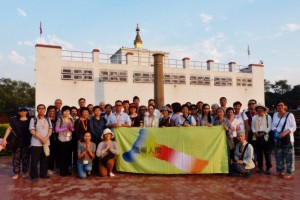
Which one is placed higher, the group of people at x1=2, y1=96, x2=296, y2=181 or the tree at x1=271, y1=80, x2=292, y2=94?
the tree at x1=271, y1=80, x2=292, y2=94

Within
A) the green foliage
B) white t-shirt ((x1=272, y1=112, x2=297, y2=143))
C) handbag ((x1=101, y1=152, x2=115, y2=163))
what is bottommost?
handbag ((x1=101, y1=152, x2=115, y2=163))

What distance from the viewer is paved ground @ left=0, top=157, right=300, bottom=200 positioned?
442cm

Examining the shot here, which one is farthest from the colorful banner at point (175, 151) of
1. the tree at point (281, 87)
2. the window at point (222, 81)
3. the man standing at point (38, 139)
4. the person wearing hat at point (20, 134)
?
the tree at point (281, 87)

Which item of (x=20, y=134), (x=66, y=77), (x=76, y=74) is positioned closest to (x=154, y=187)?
(x=20, y=134)

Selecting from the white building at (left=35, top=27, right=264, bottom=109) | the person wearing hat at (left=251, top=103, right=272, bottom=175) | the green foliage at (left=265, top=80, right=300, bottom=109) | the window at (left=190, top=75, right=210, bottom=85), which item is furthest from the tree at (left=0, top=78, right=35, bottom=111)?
the green foliage at (left=265, top=80, right=300, bottom=109)

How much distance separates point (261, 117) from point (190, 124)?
173 cm

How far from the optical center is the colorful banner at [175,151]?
5695 mm

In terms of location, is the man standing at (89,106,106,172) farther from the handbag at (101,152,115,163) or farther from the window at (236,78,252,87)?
the window at (236,78,252,87)

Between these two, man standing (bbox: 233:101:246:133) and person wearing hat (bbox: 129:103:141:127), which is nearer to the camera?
man standing (bbox: 233:101:246:133)

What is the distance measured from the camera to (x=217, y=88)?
21938mm

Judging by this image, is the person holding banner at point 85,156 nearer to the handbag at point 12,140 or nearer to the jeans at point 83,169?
the jeans at point 83,169

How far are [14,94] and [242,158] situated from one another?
139ft

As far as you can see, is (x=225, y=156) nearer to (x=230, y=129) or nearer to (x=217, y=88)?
(x=230, y=129)

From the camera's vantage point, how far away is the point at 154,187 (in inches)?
193
